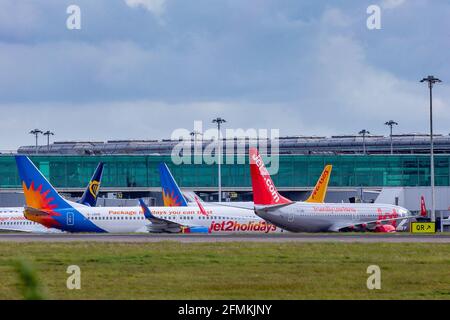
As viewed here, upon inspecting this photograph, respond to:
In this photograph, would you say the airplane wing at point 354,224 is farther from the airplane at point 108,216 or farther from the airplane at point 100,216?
the airplane at point 100,216

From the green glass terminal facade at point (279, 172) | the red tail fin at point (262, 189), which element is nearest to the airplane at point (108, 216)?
the red tail fin at point (262, 189)

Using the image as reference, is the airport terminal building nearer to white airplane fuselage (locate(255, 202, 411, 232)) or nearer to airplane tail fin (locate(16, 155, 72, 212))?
white airplane fuselage (locate(255, 202, 411, 232))

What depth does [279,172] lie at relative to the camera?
5704 inches

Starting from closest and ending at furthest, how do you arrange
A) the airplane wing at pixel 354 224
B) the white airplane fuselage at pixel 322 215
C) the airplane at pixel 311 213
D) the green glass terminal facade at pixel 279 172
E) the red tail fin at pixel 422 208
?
the white airplane fuselage at pixel 322 215 → the airplane at pixel 311 213 → the airplane wing at pixel 354 224 → the red tail fin at pixel 422 208 → the green glass terminal facade at pixel 279 172

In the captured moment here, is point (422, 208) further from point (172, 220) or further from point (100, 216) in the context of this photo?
point (100, 216)

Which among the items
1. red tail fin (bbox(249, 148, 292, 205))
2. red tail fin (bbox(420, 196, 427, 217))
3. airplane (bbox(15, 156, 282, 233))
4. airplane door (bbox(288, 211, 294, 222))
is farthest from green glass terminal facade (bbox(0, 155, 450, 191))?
airplane door (bbox(288, 211, 294, 222))

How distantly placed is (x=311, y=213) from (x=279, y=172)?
64.5 meters

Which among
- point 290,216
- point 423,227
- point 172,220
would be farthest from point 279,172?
point 423,227

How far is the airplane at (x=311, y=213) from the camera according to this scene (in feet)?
258

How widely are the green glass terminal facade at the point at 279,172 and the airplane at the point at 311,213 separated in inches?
2348
